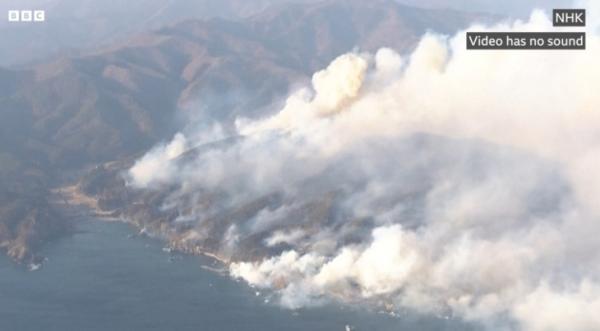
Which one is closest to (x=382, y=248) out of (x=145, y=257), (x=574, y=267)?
(x=574, y=267)

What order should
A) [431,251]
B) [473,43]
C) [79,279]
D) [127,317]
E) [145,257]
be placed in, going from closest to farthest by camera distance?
[473,43]
[127,317]
[431,251]
[79,279]
[145,257]

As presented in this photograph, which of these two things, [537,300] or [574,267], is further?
[574,267]

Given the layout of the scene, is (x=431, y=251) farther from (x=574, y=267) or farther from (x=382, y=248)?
(x=574, y=267)

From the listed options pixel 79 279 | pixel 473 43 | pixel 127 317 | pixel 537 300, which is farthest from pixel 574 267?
pixel 79 279

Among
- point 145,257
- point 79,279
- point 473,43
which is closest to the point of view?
point 473,43

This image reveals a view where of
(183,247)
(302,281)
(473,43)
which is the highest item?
(473,43)

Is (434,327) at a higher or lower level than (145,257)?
lower
